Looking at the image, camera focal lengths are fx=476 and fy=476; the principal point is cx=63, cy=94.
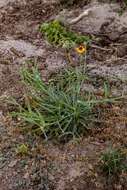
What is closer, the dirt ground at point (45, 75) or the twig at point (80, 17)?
the dirt ground at point (45, 75)

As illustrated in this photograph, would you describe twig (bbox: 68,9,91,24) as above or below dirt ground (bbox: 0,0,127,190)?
above

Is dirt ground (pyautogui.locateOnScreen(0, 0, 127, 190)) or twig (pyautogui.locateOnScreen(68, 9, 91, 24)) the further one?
twig (pyautogui.locateOnScreen(68, 9, 91, 24))

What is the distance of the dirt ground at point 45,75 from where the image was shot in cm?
297

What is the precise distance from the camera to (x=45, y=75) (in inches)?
148

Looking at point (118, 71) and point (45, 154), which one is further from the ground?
point (118, 71)

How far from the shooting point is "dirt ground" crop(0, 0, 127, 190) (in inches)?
117

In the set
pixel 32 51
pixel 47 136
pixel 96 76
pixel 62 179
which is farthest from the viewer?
pixel 32 51

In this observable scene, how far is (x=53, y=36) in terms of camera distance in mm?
4160

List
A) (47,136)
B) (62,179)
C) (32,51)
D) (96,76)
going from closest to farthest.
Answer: (62,179)
(47,136)
(96,76)
(32,51)

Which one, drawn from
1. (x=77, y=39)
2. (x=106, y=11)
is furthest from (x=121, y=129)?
(x=106, y=11)

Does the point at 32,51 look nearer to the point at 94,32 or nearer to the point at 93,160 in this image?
the point at 94,32

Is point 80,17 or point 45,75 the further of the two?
point 80,17

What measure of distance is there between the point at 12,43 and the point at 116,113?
1.29 m

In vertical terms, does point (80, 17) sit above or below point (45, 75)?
above
